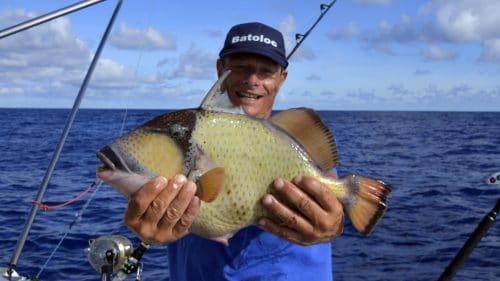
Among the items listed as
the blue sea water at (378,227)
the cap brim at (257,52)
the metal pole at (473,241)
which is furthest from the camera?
the blue sea water at (378,227)

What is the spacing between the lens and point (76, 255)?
10000 millimetres

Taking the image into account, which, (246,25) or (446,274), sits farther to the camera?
(446,274)

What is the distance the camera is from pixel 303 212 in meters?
2.41

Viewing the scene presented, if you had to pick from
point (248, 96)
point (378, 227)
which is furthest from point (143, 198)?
point (378, 227)

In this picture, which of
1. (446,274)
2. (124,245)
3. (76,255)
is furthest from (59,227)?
(446,274)

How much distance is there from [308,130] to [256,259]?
70 centimetres

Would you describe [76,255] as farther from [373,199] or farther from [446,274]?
[373,199]

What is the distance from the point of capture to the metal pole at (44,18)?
3008 mm

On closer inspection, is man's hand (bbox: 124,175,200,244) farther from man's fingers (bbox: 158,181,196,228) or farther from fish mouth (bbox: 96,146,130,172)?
fish mouth (bbox: 96,146,130,172)

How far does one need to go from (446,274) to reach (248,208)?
2550mm

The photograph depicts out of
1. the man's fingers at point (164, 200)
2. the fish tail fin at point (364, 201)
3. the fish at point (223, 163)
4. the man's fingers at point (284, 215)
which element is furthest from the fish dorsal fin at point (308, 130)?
the man's fingers at point (164, 200)

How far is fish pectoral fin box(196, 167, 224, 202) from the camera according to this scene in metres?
2.19

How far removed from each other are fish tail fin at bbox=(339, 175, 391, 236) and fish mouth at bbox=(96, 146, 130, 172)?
3.13 feet

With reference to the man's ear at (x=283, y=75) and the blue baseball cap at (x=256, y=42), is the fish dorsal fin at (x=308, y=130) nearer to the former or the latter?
the blue baseball cap at (x=256, y=42)
